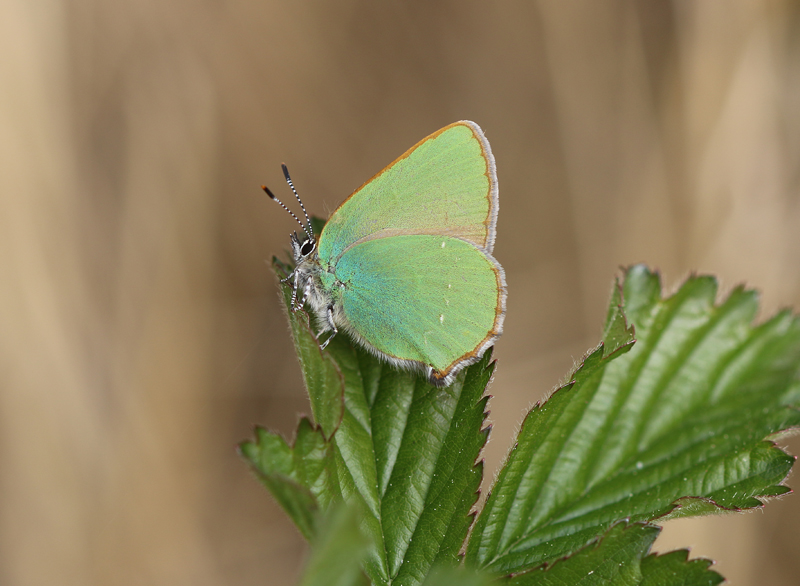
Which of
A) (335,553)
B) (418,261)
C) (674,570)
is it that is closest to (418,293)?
(418,261)

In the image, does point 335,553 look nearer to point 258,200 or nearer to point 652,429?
point 652,429

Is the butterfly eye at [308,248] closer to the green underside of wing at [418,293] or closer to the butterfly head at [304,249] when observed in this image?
the butterfly head at [304,249]

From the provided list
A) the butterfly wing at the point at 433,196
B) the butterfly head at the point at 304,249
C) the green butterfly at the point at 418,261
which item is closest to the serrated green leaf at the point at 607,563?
the green butterfly at the point at 418,261

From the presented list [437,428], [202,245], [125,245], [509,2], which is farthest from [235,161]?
[437,428]

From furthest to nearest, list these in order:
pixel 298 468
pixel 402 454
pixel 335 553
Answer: pixel 402 454, pixel 298 468, pixel 335 553

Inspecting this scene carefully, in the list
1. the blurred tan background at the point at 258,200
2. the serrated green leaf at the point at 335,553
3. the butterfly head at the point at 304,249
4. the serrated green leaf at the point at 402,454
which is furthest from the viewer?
the blurred tan background at the point at 258,200

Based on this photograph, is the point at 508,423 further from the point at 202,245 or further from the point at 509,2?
the point at 509,2
